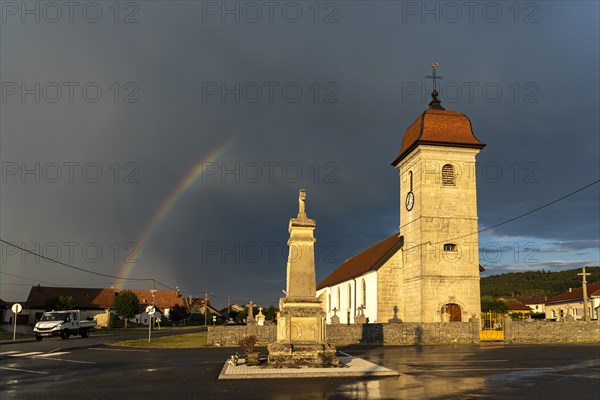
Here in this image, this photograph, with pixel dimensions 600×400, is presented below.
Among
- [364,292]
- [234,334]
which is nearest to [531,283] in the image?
[364,292]

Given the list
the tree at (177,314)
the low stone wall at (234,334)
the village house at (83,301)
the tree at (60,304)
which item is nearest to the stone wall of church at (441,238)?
the low stone wall at (234,334)

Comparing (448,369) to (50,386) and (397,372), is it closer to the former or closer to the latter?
(397,372)

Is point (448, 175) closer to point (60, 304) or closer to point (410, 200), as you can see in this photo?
point (410, 200)

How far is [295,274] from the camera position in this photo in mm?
18812

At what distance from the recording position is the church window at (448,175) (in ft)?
131

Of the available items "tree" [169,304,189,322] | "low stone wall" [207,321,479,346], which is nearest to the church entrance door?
"low stone wall" [207,321,479,346]

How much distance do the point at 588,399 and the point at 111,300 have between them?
92508 mm

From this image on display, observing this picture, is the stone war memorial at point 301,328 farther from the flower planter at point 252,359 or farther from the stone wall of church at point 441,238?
the stone wall of church at point 441,238

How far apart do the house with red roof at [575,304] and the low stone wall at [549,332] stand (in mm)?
31812

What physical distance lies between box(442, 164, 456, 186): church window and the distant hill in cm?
11674

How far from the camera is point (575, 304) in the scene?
7944cm

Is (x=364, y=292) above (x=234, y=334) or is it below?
above

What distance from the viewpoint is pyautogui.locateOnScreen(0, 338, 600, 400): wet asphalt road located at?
12.5 m

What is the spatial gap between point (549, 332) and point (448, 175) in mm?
13216
